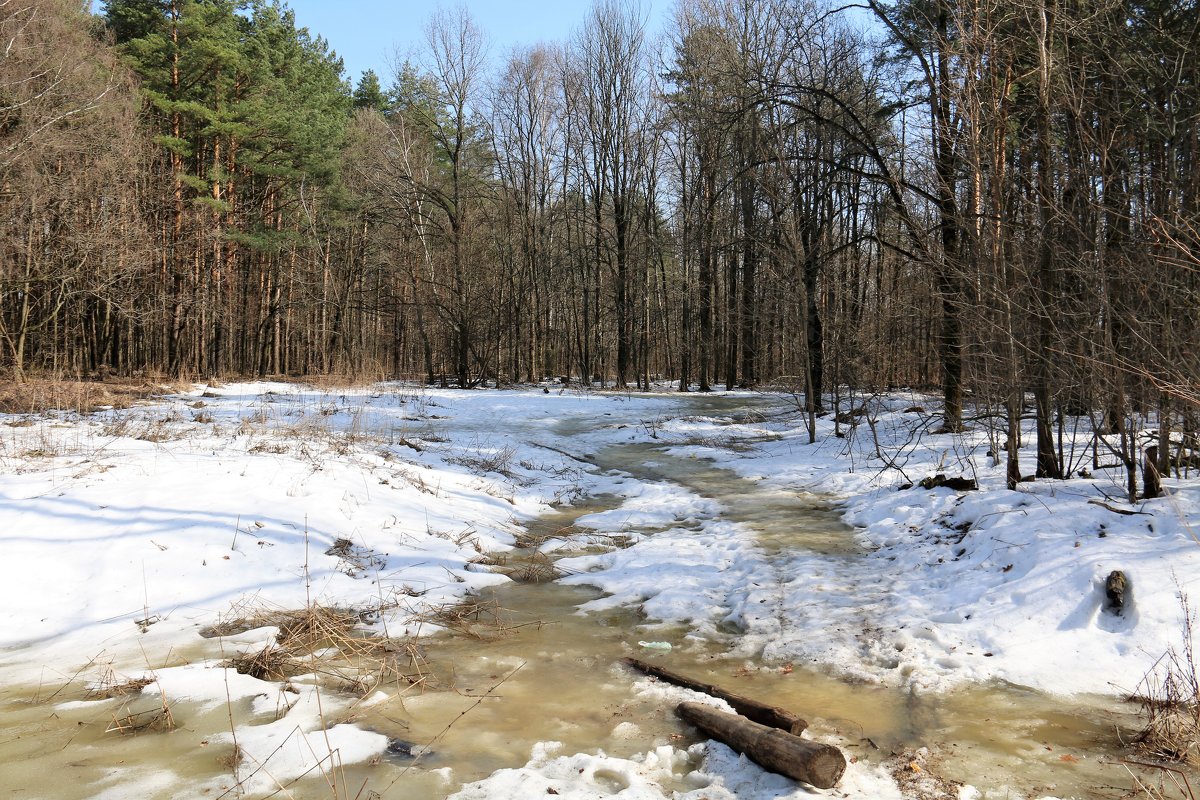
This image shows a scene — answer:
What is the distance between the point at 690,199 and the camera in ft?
97.2

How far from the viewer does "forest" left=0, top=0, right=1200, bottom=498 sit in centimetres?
655

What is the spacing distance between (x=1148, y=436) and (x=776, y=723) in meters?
5.09

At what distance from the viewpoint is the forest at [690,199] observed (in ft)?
21.5

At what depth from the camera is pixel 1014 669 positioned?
14.0 ft

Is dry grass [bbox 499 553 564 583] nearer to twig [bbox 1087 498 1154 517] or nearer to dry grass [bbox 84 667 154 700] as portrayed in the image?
dry grass [bbox 84 667 154 700]

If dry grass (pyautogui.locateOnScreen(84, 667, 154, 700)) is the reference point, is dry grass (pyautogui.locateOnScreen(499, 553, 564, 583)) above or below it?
below

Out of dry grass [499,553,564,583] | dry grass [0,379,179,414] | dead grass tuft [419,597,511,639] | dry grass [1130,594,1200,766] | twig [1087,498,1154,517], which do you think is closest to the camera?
dry grass [1130,594,1200,766]

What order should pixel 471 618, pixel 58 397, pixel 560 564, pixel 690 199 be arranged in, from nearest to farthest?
pixel 471 618 → pixel 560 564 → pixel 58 397 → pixel 690 199

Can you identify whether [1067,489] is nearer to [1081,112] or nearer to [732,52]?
[1081,112]

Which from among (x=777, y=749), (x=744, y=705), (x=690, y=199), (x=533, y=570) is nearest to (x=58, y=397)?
(x=533, y=570)

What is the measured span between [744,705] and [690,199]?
2839 centimetres

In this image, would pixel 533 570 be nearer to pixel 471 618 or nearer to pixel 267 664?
pixel 471 618

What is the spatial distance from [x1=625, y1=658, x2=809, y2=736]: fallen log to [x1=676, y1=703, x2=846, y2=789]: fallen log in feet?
0.27

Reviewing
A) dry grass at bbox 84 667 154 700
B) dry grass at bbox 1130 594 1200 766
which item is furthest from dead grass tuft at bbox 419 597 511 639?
dry grass at bbox 1130 594 1200 766
